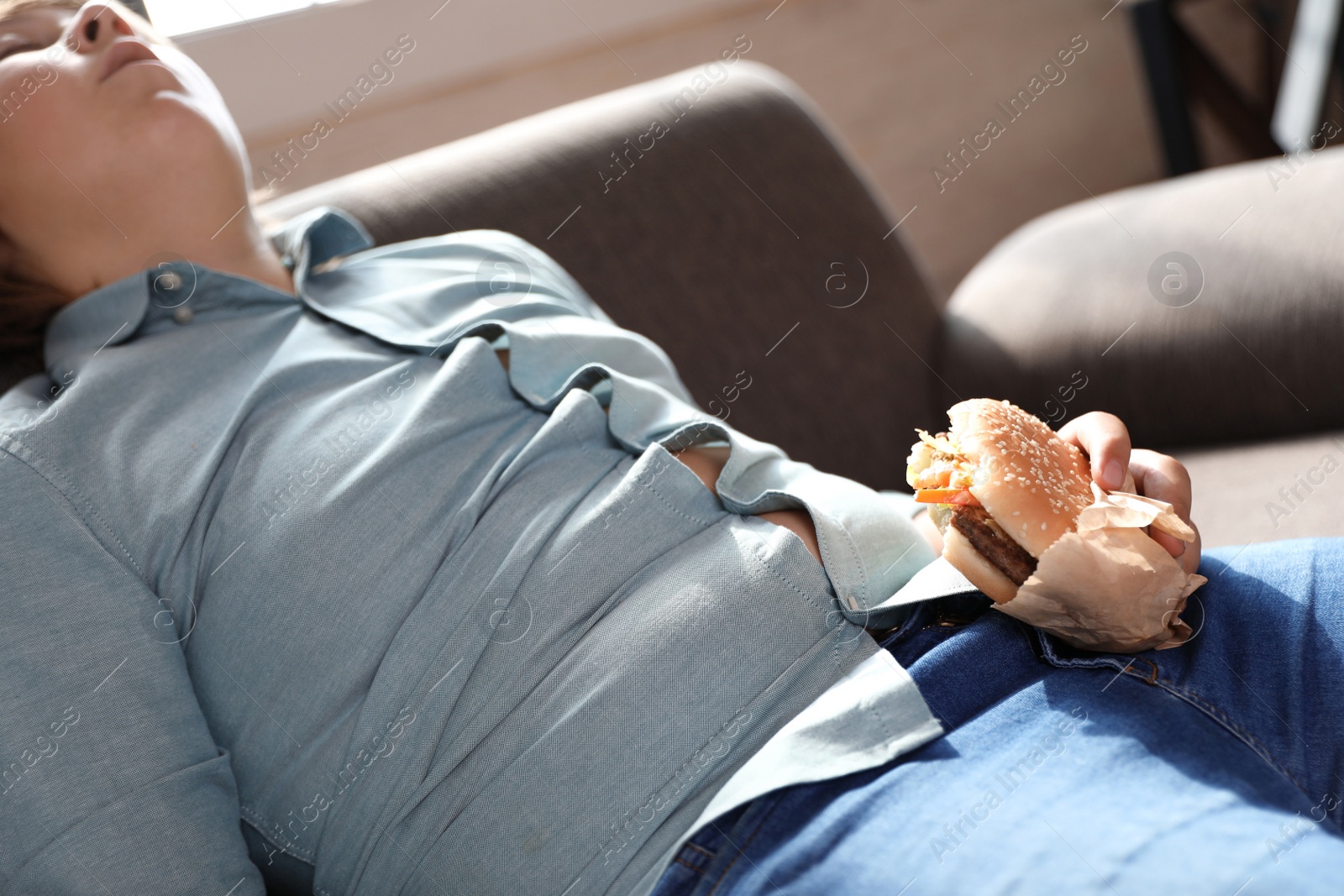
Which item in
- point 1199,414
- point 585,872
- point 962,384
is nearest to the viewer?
point 585,872

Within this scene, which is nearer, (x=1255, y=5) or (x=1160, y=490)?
(x=1160, y=490)

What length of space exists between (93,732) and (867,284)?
1001 millimetres

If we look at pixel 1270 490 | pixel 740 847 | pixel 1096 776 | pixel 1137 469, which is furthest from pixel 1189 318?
pixel 740 847

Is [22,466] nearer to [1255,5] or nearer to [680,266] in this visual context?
[680,266]

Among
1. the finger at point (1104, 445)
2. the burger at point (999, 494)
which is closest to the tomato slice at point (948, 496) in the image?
the burger at point (999, 494)

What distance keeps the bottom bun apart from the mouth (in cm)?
79

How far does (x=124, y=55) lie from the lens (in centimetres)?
87

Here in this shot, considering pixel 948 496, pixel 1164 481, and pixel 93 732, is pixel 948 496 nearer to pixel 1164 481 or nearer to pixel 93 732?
pixel 1164 481

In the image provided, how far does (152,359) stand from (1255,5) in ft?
8.34

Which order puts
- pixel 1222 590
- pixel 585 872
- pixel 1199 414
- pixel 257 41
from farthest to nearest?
pixel 257 41 < pixel 1199 414 < pixel 1222 590 < pixel 585 872

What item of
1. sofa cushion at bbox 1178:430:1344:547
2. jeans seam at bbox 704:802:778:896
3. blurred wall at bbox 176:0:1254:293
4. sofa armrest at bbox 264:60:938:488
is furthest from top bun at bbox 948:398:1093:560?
blurred wall at bbox 176:0:1254:293

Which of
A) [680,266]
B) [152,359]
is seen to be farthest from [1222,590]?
[152,359]

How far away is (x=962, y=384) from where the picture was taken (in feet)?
4.22

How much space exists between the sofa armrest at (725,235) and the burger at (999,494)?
0.49 meters
